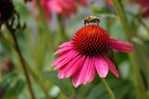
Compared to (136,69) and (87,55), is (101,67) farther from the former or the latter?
(136,69)

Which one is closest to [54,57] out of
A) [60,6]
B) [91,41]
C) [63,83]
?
[60,6]

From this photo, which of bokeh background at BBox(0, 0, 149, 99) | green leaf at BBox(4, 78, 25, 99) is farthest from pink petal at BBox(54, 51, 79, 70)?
green leaf at BBox(4, 78, 25, 99)

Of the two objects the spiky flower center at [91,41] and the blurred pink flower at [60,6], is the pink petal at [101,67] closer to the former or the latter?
the spiky flower center at [91,41]

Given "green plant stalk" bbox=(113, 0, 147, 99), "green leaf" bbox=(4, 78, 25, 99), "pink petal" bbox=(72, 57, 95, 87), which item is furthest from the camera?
"green leaf" bbox=(4, 78, 25, 99)

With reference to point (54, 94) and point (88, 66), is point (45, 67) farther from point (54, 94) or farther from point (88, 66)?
point (88, 66)

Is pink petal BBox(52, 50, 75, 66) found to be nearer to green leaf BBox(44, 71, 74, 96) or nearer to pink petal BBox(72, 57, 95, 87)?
pink petal BBox(72, 57, 95, 87)

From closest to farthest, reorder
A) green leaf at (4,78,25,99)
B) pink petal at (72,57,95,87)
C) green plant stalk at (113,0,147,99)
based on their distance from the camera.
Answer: pink petal at (72,57,95,87) → green plant stalk at (113,0,147,99) → green leaf at (4,78,25,99)

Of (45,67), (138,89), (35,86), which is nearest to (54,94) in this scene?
(35,86)

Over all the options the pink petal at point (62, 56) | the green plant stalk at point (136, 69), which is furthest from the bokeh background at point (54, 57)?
the pink petal at point (62, 56)
